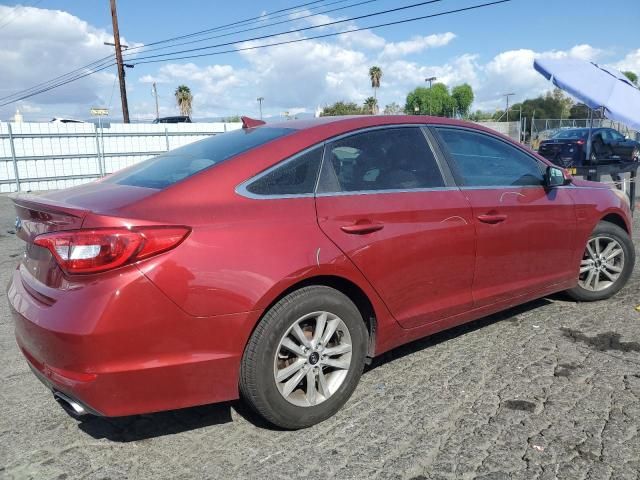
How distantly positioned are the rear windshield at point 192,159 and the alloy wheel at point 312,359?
0.99m

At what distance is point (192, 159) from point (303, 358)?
4.32 feet

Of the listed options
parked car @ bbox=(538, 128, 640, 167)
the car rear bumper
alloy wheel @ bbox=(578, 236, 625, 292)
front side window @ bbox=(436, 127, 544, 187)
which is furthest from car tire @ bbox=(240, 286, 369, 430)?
parked car @ bbox=(538, 128, 640, 167)

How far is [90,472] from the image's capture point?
2559mm

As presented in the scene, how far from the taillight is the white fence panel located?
644 inches

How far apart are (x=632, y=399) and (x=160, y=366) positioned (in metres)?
2.62

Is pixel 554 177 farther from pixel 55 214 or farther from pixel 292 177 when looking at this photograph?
pixel 55 214

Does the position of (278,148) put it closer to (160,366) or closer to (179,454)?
(160,366)

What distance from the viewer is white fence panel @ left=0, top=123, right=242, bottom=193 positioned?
1648cm

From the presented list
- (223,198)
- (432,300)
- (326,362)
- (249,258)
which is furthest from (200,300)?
(432,300)

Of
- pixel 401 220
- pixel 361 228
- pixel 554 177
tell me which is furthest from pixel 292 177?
pixel 554 177

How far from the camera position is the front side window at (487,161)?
3693mm

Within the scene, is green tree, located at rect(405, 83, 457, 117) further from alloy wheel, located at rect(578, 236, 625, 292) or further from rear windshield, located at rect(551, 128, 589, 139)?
alloy wheel, located at rect(578, 236, 625, 292)

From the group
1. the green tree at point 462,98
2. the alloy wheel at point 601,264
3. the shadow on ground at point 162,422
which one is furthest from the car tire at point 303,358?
the green tree at point 462,98

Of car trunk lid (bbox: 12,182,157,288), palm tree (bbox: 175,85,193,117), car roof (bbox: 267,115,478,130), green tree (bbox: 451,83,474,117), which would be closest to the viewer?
car trunk lid (bbox: 12,182,157,288)
